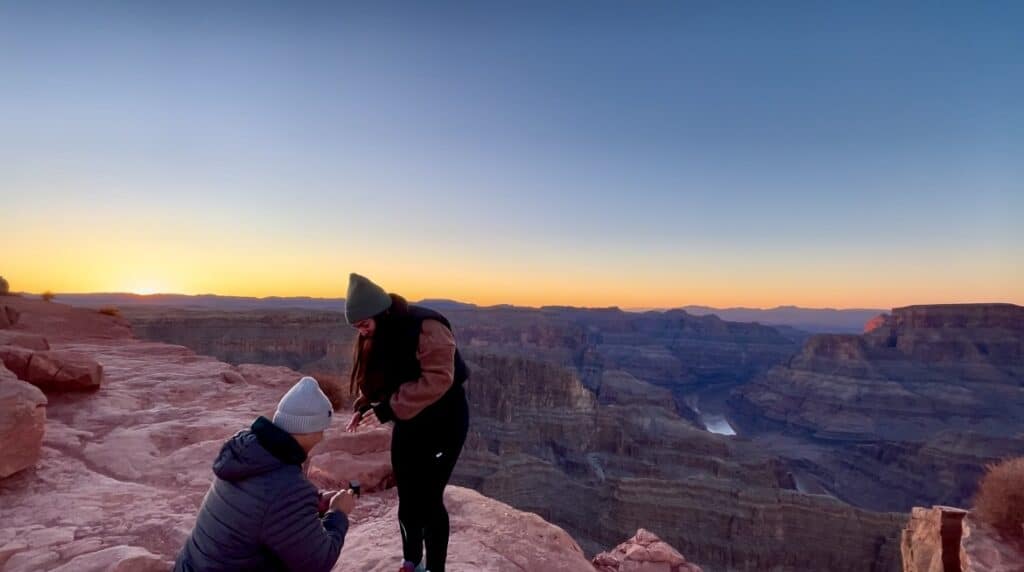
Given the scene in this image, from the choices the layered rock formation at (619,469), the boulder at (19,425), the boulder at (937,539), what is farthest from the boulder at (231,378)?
the boulder at (937,539)

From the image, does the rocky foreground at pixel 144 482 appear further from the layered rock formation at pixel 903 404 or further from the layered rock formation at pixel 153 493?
the layered rock formation at pixel 903 404

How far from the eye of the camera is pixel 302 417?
6.12 ft

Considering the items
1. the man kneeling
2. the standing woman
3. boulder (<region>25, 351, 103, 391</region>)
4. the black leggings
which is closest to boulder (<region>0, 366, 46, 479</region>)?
boulder (<region>25, 351, 103, 391</region>)

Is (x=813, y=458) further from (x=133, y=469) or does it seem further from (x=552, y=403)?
(x=133, y=469)

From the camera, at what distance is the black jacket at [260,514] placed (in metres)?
1.74

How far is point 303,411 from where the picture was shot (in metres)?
1.87

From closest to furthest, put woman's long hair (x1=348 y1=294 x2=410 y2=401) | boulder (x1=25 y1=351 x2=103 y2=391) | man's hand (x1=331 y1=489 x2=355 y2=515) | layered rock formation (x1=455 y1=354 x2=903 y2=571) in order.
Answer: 1. man's hand (x1=331 y1=489 x2=355 y2=515)
2. woman's long hair (x1=348 y1=294 x2=410 y2=401)
3. boulder (x1=25 y1=351 x2=103 y2=391)
4. layered rock formation (x1=455 y1=354 x2=903 y2=571)

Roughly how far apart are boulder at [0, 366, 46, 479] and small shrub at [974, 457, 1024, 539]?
8.36 meters

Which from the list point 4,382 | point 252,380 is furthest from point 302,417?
point 252,380

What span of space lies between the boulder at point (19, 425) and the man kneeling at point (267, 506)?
8.21 ft

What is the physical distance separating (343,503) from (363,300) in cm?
87

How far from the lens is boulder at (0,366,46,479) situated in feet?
10.9

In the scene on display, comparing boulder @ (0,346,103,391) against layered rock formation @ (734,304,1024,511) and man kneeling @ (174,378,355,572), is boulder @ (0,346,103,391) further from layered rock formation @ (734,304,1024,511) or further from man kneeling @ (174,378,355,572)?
layered rock formation @ (734,304,1024,511)

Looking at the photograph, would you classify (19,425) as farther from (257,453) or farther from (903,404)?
(903,404)
